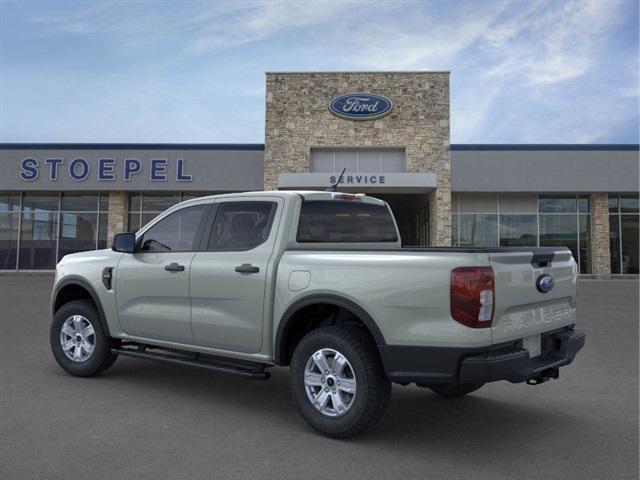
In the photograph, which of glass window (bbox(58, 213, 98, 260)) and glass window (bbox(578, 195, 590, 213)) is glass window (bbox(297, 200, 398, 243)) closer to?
glass window (bbox(578, 195, 590, 213))

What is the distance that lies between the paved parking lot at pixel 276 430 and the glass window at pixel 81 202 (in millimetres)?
20237

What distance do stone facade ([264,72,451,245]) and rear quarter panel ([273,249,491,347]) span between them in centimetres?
1980

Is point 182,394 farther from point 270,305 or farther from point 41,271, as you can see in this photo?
point 41,271

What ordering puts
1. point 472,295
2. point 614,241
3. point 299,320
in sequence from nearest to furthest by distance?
point 472,295
point 299,320
point 614,241

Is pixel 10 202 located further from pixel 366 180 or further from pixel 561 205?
pixel 561 205

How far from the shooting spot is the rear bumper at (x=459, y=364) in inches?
146

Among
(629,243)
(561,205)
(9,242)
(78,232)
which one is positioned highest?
(561,205)

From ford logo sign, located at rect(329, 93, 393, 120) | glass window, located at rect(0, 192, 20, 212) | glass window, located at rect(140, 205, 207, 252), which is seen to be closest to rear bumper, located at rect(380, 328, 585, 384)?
glass window, located at rect(140, 205, 207, 252)

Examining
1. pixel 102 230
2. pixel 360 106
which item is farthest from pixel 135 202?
pixel 360 106

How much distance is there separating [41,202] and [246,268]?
24.4 m

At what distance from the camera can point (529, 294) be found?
4.04m

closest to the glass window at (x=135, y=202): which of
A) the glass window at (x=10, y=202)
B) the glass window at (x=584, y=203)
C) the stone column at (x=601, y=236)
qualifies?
the glass window at (x=10, y=202)

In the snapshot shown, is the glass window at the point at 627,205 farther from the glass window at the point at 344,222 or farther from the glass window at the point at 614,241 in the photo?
the glass window at the point at 344,222

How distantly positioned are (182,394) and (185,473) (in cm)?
203
